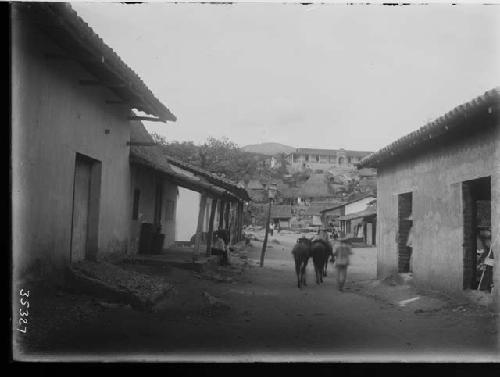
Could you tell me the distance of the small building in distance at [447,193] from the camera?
796cm

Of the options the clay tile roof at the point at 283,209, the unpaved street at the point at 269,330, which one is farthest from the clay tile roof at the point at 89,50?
the clay tile roof at the point at 283,209

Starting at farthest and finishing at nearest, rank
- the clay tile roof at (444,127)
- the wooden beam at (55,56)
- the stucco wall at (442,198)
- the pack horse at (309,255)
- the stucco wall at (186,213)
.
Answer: the stucco wall at (186,213)
the pack horse at (309,255)
the stucco wall at (442,198)
the clay tile roof at (444,127)
the wooden beam at (55,56)

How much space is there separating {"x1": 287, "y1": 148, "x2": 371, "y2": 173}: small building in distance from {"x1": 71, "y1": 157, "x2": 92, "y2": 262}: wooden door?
3.72 m

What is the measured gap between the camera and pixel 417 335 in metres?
6.62

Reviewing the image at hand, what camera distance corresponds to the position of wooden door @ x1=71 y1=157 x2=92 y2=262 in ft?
29.4

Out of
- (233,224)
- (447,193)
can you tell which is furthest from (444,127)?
(233,224)

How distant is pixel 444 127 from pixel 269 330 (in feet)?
15.6

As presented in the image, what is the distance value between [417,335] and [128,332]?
3616mm

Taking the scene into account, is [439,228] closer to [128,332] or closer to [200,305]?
[200,305]

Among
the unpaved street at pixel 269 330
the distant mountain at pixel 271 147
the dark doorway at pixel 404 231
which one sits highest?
the distant mountain at pixel 271 147

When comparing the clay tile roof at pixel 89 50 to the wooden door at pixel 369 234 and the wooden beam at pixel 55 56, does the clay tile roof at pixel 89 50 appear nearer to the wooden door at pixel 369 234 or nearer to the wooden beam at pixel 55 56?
the wooden beam at pixel 55 56

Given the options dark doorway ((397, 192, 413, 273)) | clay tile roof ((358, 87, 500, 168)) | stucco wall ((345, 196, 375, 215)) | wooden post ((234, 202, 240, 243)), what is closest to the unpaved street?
dark doorway ((397, 192, 413, 273))

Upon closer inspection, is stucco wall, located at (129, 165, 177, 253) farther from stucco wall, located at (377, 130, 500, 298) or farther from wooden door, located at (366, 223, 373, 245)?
wooden door, located at (366, 223, 373, 245)
